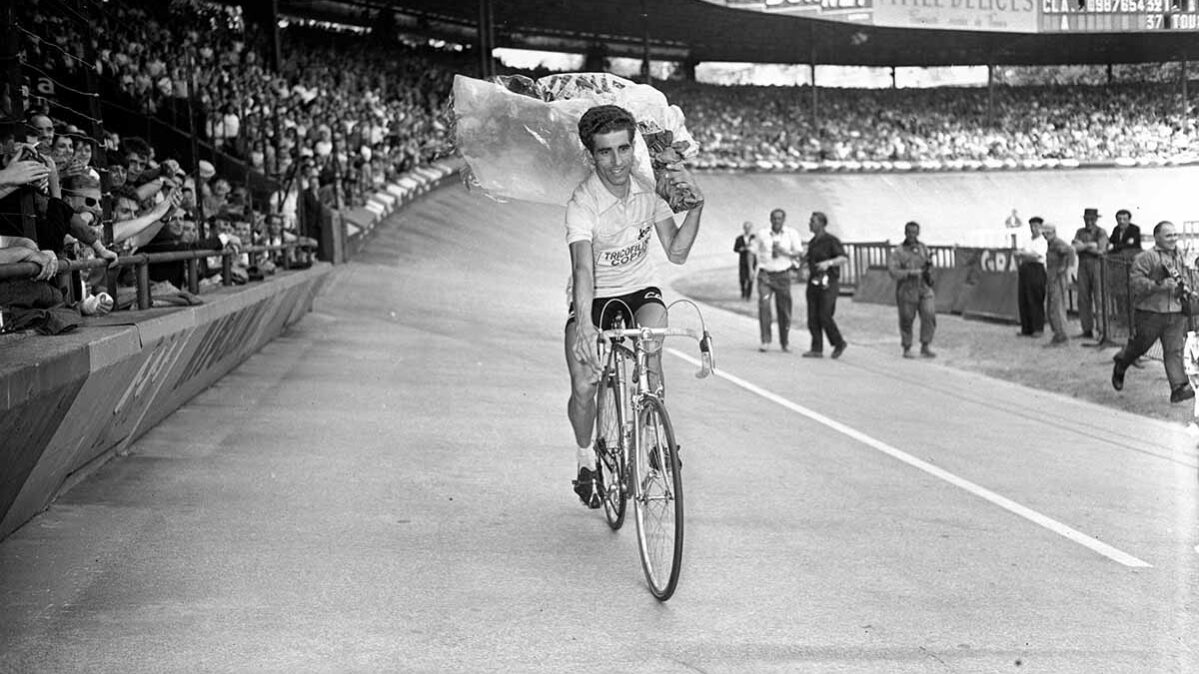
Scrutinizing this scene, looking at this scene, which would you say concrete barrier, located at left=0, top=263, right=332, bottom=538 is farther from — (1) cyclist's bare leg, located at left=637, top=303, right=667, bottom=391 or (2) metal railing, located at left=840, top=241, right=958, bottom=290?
(2) metal railing, located at left=840, top=241, right=958, bottom=290

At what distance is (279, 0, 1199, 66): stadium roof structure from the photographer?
51688 millimetres

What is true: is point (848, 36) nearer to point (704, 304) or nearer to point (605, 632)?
point (704, 304)

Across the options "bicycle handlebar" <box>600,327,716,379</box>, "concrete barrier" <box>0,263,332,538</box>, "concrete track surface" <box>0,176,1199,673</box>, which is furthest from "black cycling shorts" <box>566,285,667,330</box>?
"concrete barrier" <box>0,263,332,538</box>

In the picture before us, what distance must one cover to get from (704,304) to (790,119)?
36.6 meters

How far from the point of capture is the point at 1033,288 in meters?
21.0

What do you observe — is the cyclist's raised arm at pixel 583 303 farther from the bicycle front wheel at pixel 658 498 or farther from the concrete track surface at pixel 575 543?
the concrete track surface at pixel 575 543

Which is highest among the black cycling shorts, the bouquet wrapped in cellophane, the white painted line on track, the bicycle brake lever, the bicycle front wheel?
the bouquet wrapped in cellophane

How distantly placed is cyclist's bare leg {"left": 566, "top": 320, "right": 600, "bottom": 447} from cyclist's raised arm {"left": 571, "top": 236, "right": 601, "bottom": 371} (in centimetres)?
31

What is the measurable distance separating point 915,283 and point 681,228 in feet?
41.7

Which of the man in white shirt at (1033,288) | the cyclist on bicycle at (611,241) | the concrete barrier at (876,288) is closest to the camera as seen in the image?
the cyclist on bicycle at (611,241)

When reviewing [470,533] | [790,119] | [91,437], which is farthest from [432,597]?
[790,119]

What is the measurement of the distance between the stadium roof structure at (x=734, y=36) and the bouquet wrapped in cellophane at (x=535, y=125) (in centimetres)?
4064

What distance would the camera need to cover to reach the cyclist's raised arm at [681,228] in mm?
6609

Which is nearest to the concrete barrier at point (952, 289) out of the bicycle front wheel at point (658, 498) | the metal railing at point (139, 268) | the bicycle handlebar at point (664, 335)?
the metal railing at point (139, 268)
